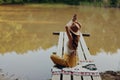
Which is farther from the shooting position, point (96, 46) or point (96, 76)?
point (96, 46)

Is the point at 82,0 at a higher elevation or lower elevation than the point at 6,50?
lower

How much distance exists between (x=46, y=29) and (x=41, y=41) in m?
2.04

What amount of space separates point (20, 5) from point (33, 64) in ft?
42.8

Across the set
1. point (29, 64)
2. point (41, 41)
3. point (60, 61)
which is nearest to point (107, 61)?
point (29, 64)

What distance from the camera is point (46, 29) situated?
1180 cm

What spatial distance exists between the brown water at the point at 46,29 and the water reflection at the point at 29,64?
20.5 inches

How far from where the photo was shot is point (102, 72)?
22.0ft

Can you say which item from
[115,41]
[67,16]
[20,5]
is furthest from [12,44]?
[20,5]

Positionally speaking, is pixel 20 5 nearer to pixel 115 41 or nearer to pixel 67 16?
pixel 67 16

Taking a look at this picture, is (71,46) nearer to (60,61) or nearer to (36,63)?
(60,61)

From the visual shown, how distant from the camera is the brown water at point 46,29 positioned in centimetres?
930

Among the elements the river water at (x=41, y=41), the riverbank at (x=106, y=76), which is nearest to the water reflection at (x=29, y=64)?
the river water at (x=41, y=41)

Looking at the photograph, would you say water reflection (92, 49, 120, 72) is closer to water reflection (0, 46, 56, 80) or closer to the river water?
the river water

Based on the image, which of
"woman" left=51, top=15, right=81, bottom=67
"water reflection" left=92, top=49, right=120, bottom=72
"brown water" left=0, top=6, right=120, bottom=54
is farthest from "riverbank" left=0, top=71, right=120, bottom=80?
"brown water" left=0, top=6, right=120, bottom=54
